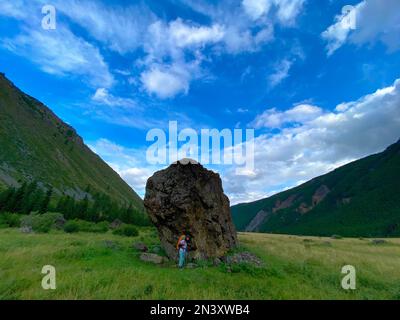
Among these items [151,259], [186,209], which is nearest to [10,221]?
[151,259]

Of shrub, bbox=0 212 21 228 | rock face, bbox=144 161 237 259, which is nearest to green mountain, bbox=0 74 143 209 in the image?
shrub, bbox=0 212 21 228

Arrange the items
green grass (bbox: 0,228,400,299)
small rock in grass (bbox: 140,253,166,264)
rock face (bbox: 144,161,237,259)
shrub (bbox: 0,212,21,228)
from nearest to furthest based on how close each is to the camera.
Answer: green grass (bbox: 0,228,400,299) < small rock in grass (bbox: 140,253,166,264) < rock face (bbox: 144,161,237,259) < shrub (bbox: 0,212,21,228)

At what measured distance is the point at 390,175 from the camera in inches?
6924

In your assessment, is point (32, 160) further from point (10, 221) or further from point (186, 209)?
point (186, 209)

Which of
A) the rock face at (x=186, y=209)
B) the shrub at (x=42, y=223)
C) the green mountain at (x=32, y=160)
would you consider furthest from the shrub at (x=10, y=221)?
the green mountain at (x=32, y=160)

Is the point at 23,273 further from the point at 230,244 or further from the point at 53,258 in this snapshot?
the point at 230,244

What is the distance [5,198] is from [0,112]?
144 meters

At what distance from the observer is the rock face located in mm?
19406

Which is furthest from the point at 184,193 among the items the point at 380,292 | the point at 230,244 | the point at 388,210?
the point at 388,210

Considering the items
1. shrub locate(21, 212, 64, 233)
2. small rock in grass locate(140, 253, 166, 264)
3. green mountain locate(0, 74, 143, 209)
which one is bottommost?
small rock in grass locate(140, 253, 166, 264)

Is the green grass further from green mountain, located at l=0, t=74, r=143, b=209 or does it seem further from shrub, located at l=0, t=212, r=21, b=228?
green mountain, located at l=0, t=74, r=143, b=209

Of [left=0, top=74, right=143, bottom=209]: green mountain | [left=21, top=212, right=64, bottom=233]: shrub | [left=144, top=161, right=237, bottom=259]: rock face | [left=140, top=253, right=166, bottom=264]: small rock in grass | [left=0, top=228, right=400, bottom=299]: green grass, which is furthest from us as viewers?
[left=0, top=74, right=143, bottom=209]: green mountain

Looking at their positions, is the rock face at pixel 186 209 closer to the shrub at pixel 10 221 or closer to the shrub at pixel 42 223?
the shrub at pixel 42 223

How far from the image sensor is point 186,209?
19297 mm
